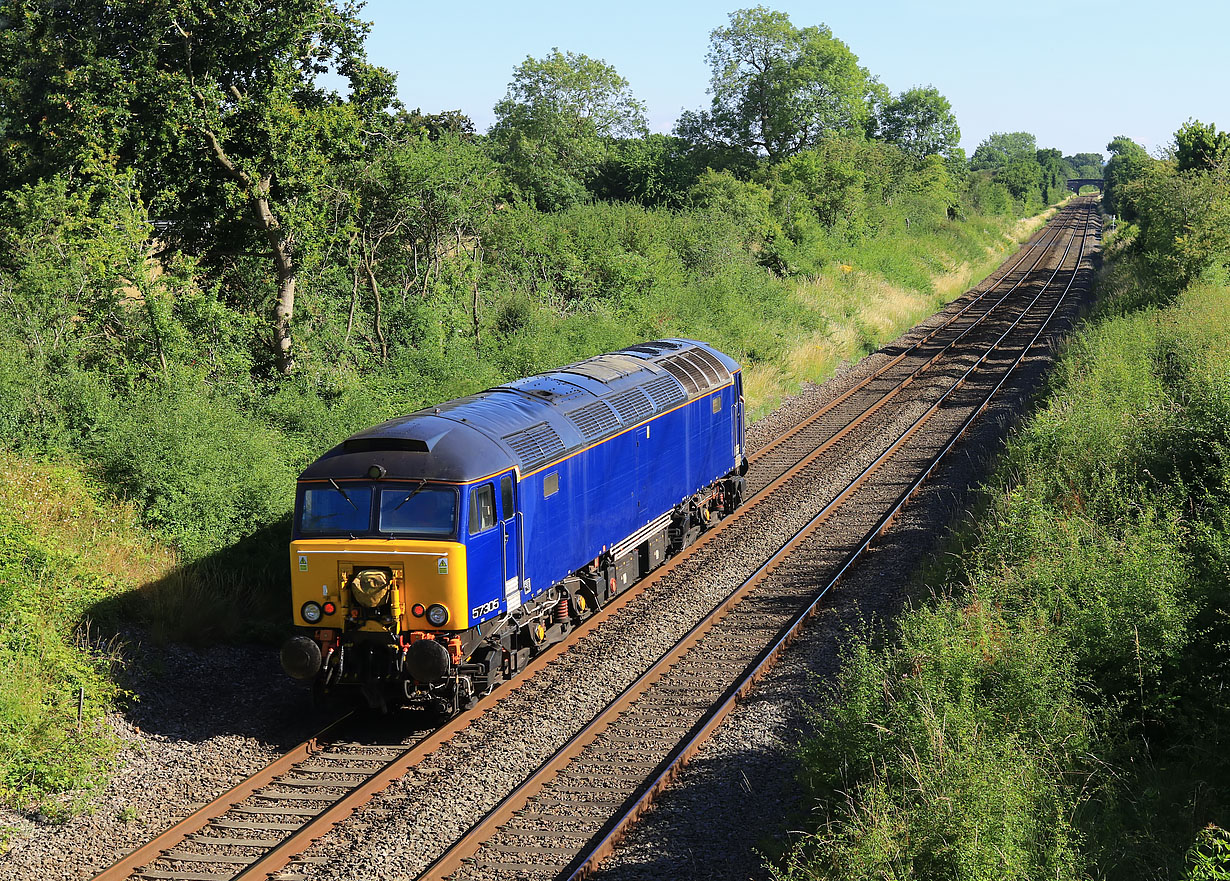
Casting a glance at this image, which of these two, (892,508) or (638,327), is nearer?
(892,508)

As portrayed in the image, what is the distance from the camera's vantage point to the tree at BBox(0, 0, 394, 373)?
59.0 feet

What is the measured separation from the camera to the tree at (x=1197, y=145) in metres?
45.3

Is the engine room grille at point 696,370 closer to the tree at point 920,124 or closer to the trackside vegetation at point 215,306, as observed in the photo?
the trackside vegetation at point 215,306

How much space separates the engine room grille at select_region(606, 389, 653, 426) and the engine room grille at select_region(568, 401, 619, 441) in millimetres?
292

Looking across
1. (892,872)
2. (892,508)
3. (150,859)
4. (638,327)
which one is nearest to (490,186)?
(638,327)

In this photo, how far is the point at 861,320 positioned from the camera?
1566 inches

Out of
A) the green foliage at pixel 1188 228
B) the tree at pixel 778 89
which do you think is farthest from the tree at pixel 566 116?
the green foliage at pixel 1188 228

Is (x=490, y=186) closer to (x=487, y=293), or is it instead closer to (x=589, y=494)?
(x=487, y=293)

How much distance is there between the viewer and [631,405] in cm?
1507

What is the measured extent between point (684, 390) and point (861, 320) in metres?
24.6

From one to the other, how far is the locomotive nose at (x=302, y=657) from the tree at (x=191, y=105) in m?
10.2

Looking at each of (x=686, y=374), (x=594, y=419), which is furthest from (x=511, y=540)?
(x=686, y=374)

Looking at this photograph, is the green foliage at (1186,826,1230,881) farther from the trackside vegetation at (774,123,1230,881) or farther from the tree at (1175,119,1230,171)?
the tree at (1175,119,1230,171)

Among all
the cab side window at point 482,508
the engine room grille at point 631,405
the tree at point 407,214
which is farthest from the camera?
the tree at point 407,214
